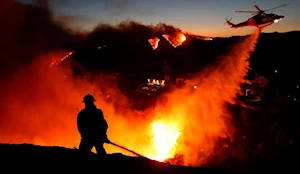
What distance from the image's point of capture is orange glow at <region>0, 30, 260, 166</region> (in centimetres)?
1575

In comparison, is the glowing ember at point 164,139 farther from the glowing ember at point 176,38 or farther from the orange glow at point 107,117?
the glowing ember at point 176,38

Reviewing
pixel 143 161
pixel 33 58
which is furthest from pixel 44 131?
pixel 143 161

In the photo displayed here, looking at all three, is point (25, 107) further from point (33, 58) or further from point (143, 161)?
point (143, 161)

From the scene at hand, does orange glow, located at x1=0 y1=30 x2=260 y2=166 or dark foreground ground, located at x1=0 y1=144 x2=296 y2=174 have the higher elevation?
orange glow, located at x1=0 y1=30 x2=260 y2=166

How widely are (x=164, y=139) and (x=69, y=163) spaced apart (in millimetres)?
10938

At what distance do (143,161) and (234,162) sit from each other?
546cm

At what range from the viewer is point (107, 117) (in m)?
18.9

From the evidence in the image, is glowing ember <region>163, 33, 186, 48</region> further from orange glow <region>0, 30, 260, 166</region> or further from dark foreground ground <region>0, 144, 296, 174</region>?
dark foreground ground <region>0, 144, 296, 174</region>

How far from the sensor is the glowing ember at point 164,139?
1569cm

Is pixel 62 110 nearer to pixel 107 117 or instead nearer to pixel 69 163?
pixel 107 117

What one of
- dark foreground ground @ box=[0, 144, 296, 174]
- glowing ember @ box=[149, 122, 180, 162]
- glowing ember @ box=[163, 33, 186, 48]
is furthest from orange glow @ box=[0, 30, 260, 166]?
dark foreground ground @ box=[0, 144, 296, 174]

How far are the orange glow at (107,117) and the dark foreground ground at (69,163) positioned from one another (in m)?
6.92

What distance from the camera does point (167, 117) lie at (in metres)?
19.2

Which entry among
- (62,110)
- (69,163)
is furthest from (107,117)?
(69,163)
